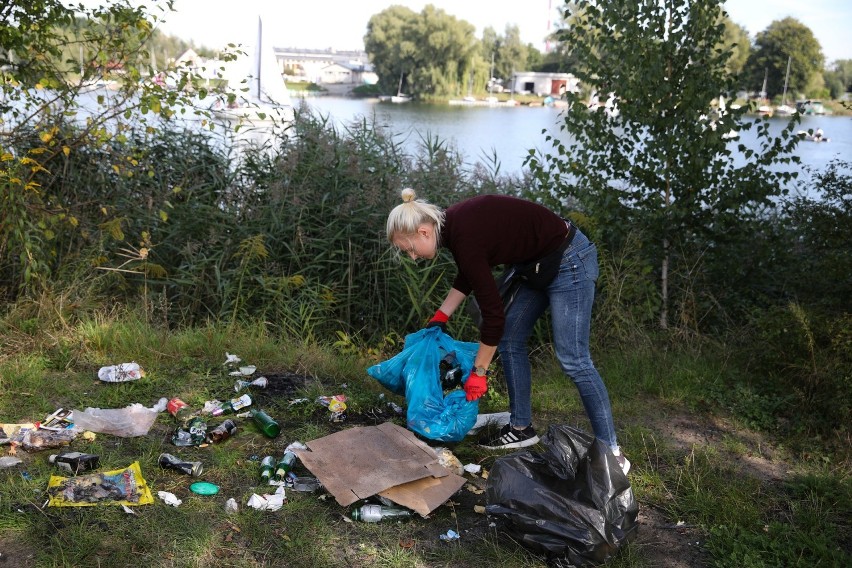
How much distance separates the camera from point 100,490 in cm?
285

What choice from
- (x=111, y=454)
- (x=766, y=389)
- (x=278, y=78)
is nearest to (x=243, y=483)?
(x=111, y=454)

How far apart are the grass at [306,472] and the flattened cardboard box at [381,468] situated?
0.08 m

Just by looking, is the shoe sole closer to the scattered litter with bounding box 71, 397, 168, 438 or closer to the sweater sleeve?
the sweater sleeve

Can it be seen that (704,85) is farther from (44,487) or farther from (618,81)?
(44,487)

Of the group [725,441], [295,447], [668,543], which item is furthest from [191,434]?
[725,441]

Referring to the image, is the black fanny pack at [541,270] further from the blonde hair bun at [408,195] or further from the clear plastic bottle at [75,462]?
the clear plastic bottle at [75,462]

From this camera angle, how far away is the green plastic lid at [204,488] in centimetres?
296

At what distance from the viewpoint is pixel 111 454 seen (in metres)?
3.22

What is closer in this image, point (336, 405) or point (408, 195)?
point (408, 195)

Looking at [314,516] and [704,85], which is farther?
[704,85]

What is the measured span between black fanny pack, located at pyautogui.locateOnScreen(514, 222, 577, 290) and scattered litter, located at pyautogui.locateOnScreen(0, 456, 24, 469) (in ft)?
7.62

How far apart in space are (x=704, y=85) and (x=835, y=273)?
1.60 m

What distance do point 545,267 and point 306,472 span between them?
1.40 metres

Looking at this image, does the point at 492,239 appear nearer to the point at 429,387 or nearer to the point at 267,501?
the point at 429,387
